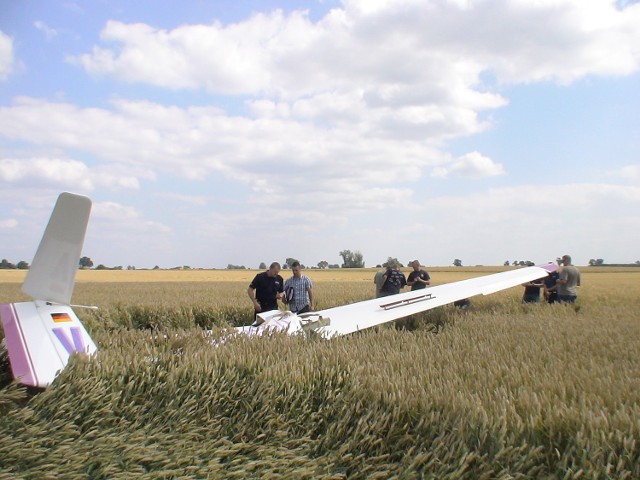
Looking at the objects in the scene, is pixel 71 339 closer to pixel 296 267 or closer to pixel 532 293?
pixel 296 267

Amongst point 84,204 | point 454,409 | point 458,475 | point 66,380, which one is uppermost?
point 84,204

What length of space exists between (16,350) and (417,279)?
34.9 ft

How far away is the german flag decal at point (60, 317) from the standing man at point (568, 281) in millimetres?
11473

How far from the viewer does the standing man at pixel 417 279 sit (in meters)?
13.6

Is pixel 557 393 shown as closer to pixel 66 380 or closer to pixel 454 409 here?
A: pixel 454 409

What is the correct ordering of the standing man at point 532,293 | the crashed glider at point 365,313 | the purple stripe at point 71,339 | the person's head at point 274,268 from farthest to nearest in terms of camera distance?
the standing man at point 532,293, the person's head at point 274,268, the crashed glider at point 365,313, the purple stripe at point 71,339

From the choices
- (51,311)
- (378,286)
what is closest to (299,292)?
(378,286)

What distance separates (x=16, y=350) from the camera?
13.9 feet

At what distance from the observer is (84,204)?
4.84m

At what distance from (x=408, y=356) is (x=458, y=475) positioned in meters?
2.22

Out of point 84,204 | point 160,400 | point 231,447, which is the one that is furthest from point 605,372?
point 84,204

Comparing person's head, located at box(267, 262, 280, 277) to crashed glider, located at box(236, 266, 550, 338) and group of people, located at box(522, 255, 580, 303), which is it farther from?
group of people, located at box(522, 255, 580, 303)

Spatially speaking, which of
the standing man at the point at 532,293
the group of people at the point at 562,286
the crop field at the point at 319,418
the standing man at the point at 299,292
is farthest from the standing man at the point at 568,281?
the crop field at the point at 319,418

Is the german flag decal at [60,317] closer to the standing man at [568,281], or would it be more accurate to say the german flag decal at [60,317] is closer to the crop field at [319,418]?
the crop field at [319,418]
